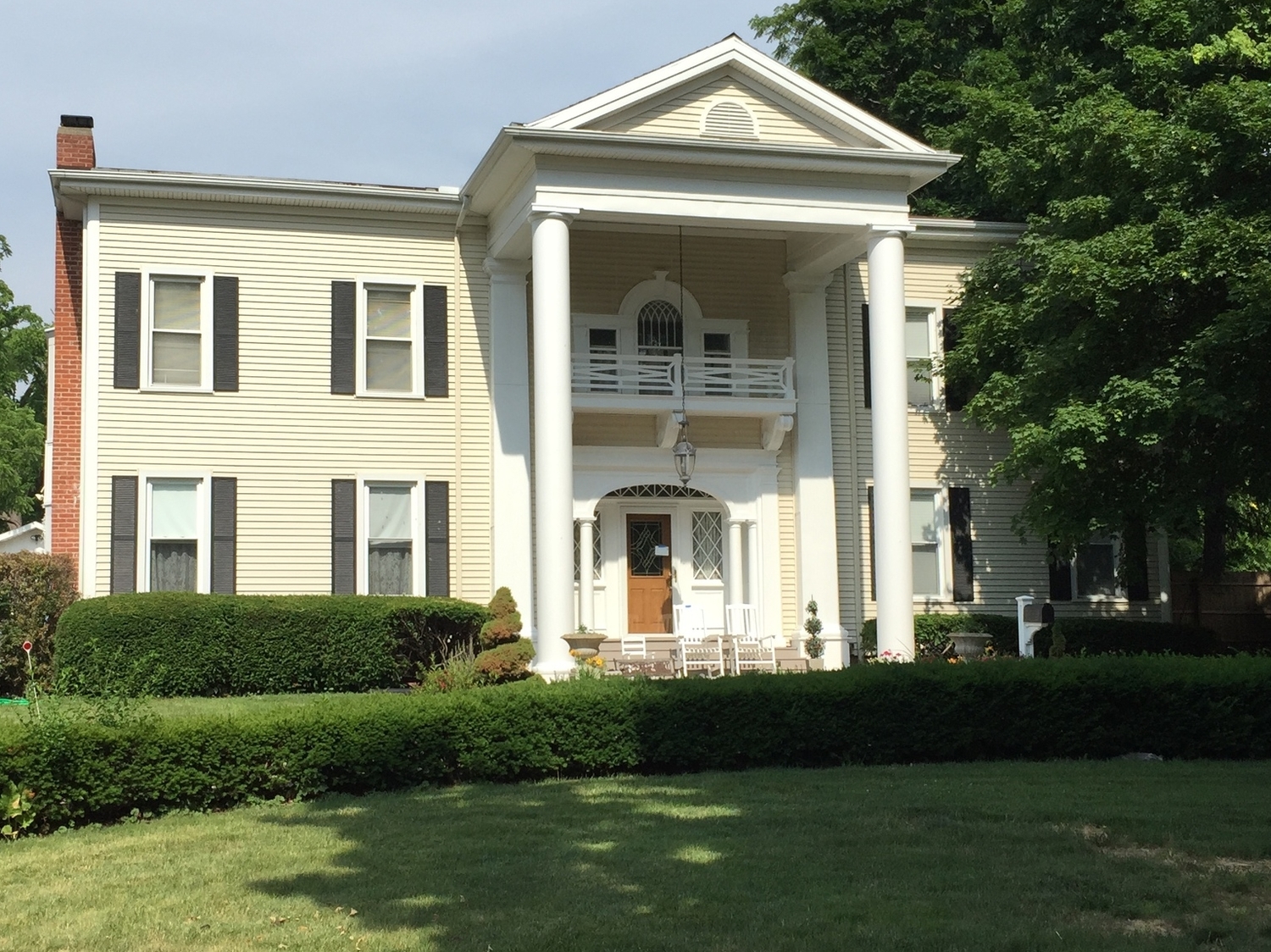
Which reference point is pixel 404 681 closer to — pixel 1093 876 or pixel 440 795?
pixel 440 795

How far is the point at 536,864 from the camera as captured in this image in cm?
861

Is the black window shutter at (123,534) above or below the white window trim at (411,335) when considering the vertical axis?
below

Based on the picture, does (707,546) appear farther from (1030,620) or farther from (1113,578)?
(1113,578)

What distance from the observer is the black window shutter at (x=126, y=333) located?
20.5 meters

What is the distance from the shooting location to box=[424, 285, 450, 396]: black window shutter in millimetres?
21625

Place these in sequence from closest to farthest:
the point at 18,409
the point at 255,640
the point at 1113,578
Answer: the point at 255,640
the point at 1113,578
the point at 18,409

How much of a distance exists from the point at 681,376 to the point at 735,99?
409 cm

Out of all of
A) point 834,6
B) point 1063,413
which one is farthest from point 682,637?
point 834,6

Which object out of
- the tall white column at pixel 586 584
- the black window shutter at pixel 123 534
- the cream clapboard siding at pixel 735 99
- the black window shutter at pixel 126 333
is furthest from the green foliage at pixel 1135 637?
the black window shutter at pixel 126 333

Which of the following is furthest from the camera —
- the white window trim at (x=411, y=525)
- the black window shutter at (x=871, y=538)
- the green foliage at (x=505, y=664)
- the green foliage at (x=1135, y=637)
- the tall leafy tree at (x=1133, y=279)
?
the black window shutter at (x=871, y=538)

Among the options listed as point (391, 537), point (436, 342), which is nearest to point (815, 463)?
point (436, 342)

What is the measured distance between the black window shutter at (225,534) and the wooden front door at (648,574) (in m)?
5.90

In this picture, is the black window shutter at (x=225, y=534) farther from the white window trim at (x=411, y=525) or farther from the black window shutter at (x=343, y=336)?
the black window shutter at (x=343, y=336)

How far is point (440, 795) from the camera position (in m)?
11.1
